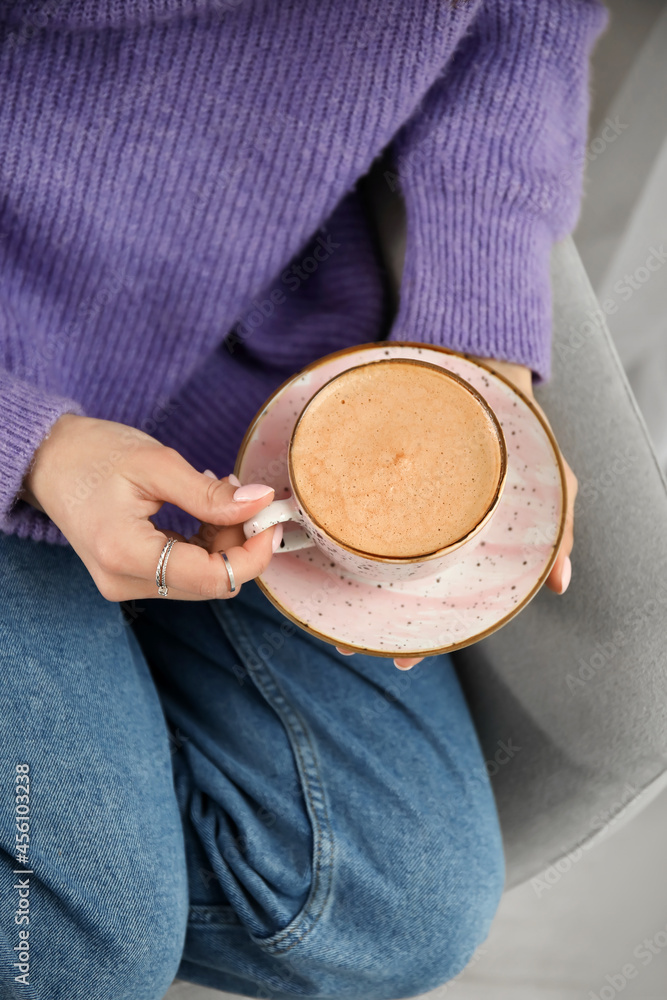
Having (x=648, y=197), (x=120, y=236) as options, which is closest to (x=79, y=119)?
(x=120, y=236)

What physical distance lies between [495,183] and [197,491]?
0.48m

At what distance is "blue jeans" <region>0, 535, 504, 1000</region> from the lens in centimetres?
66

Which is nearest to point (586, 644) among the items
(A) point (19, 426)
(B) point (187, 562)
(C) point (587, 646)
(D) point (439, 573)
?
(C) point (587, 646)

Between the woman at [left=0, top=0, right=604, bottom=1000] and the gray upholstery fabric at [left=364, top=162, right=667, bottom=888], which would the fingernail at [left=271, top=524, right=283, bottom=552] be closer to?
the woman at [left=0, top=0, right=604, bottom=1000]

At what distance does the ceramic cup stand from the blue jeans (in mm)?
262

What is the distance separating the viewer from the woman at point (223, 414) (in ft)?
2.12

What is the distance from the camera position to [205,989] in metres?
1.01

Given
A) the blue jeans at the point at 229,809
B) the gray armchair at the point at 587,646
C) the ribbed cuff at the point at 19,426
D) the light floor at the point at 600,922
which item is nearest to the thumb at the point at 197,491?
the ribbed cuff at the point at 19,426

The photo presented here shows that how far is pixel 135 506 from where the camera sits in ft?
1.87

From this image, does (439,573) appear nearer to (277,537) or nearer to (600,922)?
(277,537)

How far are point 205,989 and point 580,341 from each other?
106 centimetres

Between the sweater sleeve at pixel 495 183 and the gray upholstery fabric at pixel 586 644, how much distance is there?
91 mm

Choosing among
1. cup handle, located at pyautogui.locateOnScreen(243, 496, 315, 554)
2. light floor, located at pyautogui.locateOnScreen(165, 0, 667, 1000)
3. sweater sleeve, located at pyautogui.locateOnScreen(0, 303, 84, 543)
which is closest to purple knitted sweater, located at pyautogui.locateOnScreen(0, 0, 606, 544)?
sweater sleeve, located at pyautogui.locateOnScreen(0, 303, 84, 543)

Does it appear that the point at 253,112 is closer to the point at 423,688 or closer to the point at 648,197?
the point at 423,688
